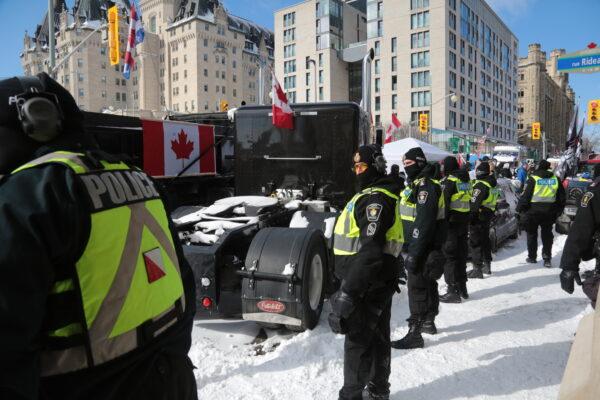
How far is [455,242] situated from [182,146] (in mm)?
4278

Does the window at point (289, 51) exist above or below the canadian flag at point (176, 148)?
above

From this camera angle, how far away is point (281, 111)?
635 centimetres

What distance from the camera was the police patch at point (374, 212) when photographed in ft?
10.7

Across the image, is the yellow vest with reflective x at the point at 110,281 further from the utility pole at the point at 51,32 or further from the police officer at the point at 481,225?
the utility pole at the point at 51,32

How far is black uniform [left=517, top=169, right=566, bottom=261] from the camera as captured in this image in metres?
8.57

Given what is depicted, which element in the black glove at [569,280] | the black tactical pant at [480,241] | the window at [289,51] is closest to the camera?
the black glove at [569,280]

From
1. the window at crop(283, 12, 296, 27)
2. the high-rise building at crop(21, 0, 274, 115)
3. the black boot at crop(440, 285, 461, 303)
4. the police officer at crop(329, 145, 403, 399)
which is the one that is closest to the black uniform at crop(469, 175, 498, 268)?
the black boot at crop(440, 285, 461, 303)

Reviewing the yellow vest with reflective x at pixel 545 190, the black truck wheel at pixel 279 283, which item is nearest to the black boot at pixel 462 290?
the black truck wheel at pixel 279 283

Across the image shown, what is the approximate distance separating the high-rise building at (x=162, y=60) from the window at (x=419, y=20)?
30.7 m

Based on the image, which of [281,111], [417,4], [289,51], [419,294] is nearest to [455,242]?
[419,294]

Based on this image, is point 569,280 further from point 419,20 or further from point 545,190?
point 419,20

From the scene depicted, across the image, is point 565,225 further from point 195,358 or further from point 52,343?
point 52,343

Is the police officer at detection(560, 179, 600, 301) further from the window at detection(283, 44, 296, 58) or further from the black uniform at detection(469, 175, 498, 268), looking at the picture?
the window at detection(283, 44, 296, 58)

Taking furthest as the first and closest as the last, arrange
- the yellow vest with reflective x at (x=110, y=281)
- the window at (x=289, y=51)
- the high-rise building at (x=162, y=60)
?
the high-rise building at (x=162, y=60)
the window at (x=289, y=51)
the yellow vest with reflective x at (x=110, y=281)
